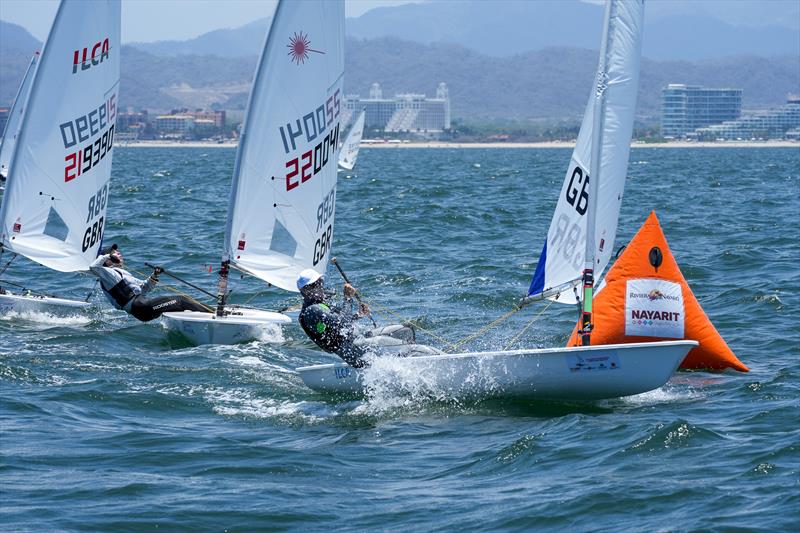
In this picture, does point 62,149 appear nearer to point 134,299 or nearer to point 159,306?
point 134,299

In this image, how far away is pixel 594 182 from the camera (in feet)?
34.7

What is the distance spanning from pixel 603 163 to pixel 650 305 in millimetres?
1651

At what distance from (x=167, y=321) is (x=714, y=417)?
21.9 ft

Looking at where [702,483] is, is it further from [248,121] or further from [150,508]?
[248,121]

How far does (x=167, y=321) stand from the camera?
14.1 m

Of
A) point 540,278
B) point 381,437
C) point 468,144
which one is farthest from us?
point 468,144

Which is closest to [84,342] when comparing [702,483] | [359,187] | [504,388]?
[504,388]

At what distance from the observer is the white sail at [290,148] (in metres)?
13.1

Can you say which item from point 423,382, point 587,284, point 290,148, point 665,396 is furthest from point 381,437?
point 290,148

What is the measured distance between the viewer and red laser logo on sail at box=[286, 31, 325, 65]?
43.0ft

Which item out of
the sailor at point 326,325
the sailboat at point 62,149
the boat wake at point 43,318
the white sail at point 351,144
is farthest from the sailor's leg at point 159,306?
the white sail at point 351,144

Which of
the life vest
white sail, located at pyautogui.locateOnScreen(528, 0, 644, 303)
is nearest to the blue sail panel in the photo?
white sail, located at pyautogui.locateOnScreen(528, 0, 644, 303)

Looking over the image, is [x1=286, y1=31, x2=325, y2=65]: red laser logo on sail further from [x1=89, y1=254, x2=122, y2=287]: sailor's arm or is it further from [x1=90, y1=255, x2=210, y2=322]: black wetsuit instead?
[x1=89, y1=254, x2=122, y2=287]: sailor's arm

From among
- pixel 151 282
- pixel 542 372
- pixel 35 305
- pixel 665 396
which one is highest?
pixel 151 282
